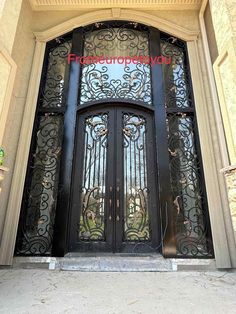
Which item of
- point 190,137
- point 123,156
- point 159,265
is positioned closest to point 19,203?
point 123,156

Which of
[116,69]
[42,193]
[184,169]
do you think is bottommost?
[42,193]

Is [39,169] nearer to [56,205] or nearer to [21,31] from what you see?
[56,205]

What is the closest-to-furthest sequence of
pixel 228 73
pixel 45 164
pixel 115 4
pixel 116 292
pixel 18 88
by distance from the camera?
pixel 116 292
pixel 228 73
pixel 45 164
pixel 18 88
pixel 115 4

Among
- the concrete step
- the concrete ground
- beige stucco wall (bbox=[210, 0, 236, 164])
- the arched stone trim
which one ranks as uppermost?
the arched stone trim

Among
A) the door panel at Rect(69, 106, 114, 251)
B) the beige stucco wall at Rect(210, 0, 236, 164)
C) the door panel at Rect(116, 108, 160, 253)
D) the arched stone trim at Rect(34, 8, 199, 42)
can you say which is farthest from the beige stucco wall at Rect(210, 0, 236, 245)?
the door panel at Rect(69, 106, 114, 251)

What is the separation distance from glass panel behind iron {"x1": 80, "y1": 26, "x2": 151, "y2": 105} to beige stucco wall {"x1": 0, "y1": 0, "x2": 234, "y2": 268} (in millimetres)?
508

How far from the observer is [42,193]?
2.84 m

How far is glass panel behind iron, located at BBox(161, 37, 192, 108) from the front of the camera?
3201 millimetres

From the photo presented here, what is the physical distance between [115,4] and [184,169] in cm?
291

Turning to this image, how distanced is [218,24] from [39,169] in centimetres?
283

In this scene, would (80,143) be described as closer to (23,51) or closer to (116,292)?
(23,51)

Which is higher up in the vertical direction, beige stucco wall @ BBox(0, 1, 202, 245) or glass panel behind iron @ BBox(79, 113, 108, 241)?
beige stucco wall @ BBox(0, 1, 202, 245)

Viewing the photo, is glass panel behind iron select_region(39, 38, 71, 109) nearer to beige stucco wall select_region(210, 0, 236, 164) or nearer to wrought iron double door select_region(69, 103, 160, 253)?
wrought iron double door select_region(69, 103, 160, 253)

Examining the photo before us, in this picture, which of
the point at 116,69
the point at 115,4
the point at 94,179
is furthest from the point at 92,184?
the point at 115,4
